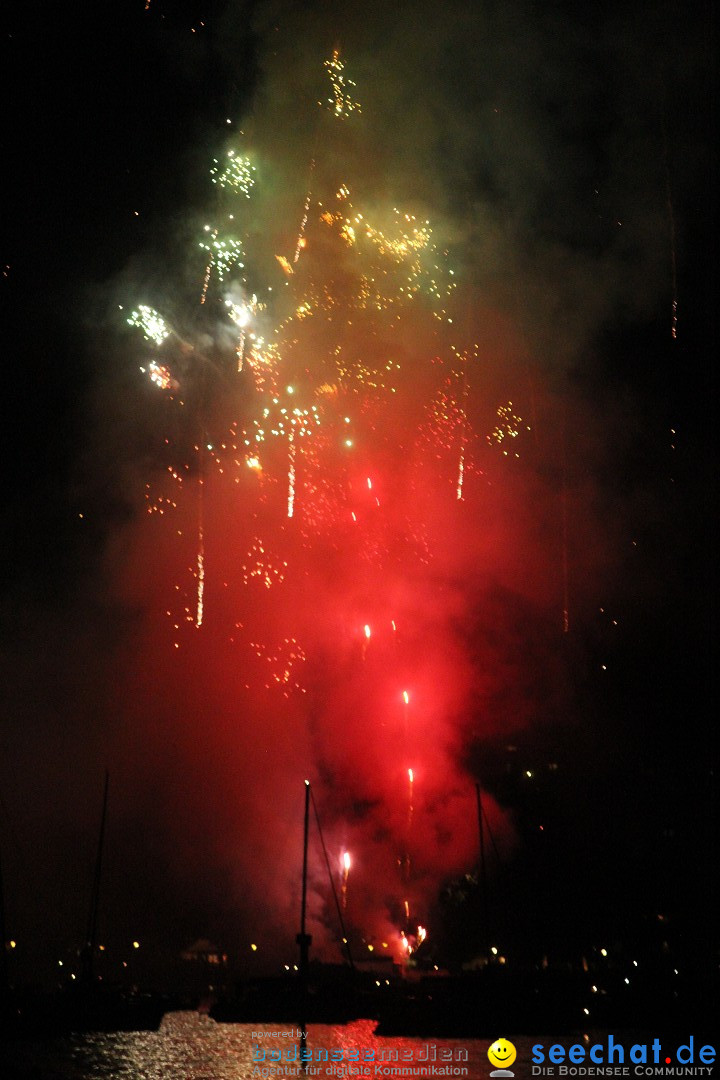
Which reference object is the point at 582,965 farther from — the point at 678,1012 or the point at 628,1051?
the point at 628,1051

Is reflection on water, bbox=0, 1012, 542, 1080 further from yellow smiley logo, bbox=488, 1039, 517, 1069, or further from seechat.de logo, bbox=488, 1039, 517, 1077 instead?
yellow smiley logo, bbox=488, 1039, 517, 1069

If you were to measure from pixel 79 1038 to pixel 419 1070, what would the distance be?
22433mm

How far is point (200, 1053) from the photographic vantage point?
46.6m

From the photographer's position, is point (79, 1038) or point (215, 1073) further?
point (79, 1038)

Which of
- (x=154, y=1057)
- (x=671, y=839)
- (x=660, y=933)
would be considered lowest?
(x=154, y=1057)

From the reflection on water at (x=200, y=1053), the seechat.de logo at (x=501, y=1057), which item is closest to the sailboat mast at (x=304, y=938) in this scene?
the reflection on water at (x=200, y=1053)

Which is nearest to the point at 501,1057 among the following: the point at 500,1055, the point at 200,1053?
the point at 500,1055

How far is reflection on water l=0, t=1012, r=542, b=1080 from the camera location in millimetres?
37500

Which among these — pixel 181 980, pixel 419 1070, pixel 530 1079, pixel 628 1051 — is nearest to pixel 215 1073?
pixel 419 1070

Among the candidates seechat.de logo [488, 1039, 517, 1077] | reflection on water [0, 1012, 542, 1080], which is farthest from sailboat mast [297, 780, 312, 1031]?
seechat.de logo [488, 1039, 517, 1077]

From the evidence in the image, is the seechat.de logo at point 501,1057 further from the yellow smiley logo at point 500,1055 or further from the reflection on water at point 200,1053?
the reflection on water at point 200,1053

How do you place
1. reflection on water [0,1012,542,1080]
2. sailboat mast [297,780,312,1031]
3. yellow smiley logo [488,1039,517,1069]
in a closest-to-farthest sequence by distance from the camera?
yellow smiley logo [488,1039,517,1069] → reflection on water [0,1012,542,1080] → sailboat mast [297,780,312,1031]

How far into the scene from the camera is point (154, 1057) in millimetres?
44875

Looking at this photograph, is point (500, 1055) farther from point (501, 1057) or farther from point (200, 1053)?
point (200, 1053)
